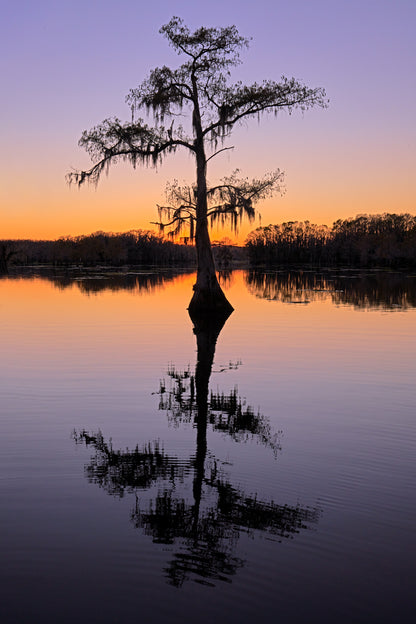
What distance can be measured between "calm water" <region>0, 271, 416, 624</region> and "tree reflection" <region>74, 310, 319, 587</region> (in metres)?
0.02

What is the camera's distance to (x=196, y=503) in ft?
22.8

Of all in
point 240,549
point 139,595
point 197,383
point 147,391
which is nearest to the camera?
point 139,595

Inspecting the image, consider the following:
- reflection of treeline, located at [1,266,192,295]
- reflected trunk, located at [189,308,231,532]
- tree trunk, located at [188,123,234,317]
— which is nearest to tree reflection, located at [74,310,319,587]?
reflected trunk, located at [189,308,231,532]

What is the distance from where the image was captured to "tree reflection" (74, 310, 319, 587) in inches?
229

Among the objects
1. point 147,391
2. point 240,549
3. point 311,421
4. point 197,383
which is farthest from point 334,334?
point 240,549

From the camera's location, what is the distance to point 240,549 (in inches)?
234

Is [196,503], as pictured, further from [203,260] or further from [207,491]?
[203,260]

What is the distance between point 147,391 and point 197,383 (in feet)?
5.35

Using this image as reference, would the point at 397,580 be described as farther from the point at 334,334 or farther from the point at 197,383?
the point at 334,334

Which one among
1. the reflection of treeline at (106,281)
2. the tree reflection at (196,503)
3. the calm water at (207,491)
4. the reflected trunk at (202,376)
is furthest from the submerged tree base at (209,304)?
the reflection of treeline at (106,281)

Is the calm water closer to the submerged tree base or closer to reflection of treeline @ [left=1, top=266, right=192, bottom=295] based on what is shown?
the submerged tree base

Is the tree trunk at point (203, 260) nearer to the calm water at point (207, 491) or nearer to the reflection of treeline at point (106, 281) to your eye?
the calm water at point (207, 491)

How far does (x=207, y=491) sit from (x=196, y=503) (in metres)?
0.40

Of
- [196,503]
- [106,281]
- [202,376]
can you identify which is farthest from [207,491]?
[106,281]
